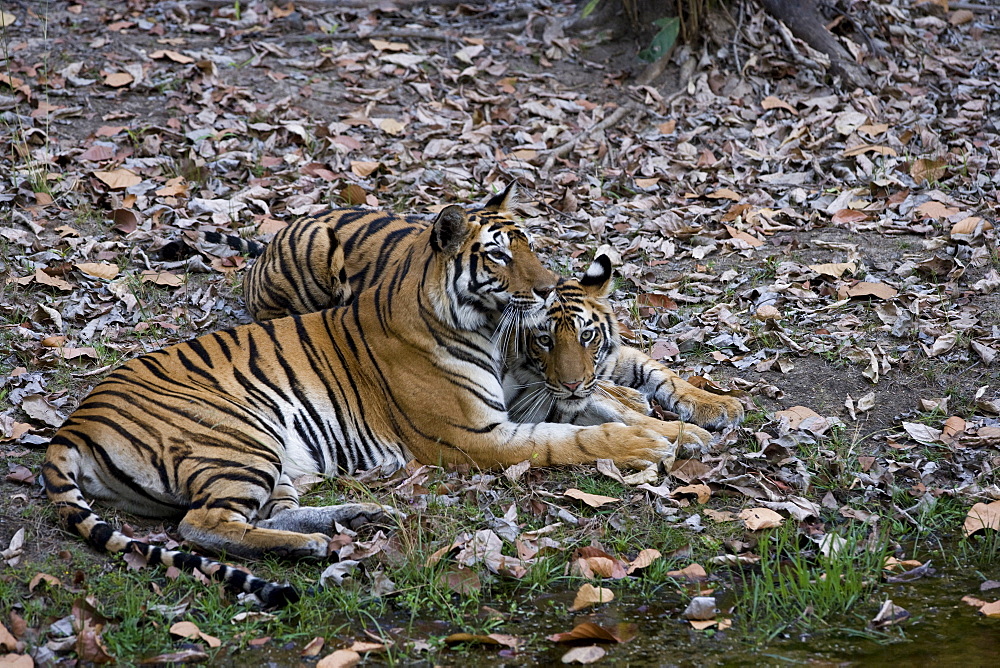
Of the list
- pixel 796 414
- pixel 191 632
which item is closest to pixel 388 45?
pixel 796 414

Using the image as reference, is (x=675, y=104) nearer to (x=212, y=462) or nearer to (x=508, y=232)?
(x=508, y=232)

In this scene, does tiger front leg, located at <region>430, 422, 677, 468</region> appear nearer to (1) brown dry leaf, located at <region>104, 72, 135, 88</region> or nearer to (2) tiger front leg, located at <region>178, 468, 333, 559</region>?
(2) tiger front leg, located at <region>178, 468, 333, 559</region>

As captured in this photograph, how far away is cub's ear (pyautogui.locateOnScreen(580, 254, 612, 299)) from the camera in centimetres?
485

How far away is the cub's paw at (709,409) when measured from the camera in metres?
4.65

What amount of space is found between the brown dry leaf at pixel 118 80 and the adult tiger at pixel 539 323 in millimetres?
3238

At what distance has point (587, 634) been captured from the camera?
3410 millimetres

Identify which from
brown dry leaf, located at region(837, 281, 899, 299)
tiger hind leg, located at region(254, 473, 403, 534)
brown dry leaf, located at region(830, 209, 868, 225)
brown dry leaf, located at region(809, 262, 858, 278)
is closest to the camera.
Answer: tiger hind leg, located at region(254, 473, 403, 534)

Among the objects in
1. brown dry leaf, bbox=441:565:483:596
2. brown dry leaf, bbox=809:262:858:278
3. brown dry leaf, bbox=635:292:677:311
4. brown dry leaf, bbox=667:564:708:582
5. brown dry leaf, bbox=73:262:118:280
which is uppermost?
brown dry leaf, bbox=809:262:858:278

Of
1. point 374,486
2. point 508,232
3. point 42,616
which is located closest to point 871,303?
point 508,232

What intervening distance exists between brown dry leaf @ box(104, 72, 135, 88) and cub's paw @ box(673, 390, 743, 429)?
5.51 meters

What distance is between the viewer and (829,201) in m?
6.74

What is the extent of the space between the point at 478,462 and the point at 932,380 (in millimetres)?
2216

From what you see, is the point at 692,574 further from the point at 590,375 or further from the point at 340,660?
the point at 340,660

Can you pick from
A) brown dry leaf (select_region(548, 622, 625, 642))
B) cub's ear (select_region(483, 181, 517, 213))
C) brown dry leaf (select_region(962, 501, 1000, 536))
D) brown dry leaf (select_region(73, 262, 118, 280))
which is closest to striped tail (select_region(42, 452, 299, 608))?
brown dry leaf (select_region(548, 622, 625, 642))
